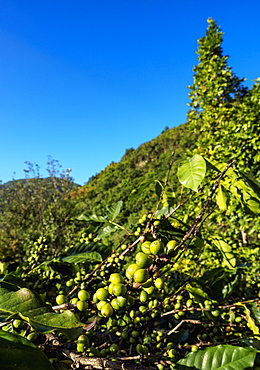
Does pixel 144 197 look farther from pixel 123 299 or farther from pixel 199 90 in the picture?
pixel 123 299

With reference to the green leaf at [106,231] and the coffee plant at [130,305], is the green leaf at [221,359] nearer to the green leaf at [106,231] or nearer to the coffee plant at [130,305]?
the coffee plant at [130,305]

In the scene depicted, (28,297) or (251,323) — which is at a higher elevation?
(28,297)

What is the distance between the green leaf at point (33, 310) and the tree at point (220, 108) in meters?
3.79

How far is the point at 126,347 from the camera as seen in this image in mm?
1118

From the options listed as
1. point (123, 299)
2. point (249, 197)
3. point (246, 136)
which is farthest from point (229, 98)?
point (123, 299)

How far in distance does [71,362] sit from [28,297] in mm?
295

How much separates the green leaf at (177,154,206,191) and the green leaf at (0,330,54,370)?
0.67 meters

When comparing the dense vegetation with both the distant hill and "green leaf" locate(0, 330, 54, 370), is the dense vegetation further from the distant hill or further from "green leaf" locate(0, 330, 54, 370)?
the distant hill

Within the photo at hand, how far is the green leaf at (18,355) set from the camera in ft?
1.24

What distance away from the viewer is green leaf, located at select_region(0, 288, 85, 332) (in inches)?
19.8

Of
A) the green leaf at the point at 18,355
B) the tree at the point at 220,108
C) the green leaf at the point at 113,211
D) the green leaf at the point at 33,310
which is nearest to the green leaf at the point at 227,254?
the green leaf at the point at 113,211

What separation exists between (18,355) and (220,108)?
5.19m

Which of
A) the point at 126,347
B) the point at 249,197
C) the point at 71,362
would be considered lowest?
the point at 126,347

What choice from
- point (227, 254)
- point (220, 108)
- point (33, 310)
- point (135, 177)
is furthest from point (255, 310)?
point (135, 177)
